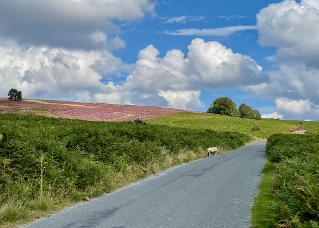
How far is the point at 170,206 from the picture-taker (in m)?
16.8

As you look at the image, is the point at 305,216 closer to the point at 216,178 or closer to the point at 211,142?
the point at 216,178

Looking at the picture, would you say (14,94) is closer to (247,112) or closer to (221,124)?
(221,124)

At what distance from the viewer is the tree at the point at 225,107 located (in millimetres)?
157000

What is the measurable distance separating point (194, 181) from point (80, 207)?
8.37 metres

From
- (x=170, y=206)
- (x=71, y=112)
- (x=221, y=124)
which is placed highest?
(x=71, y=112)

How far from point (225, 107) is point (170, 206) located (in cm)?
14304

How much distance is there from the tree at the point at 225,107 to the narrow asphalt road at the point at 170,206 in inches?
5220

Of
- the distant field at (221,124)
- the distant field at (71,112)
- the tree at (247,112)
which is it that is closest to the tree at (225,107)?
the tree at (247,112)

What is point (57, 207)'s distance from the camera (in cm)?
1706

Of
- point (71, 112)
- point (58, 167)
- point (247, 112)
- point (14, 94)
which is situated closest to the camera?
point (58, 167)

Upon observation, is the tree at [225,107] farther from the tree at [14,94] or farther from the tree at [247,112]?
the tree at [14,94]

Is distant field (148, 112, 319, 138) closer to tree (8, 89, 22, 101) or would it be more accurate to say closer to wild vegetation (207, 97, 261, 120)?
tree (8, 89, 22, 101)

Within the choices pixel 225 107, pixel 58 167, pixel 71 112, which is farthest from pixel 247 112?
pixel 58 167

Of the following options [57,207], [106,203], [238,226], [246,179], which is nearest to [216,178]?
[246,179]
